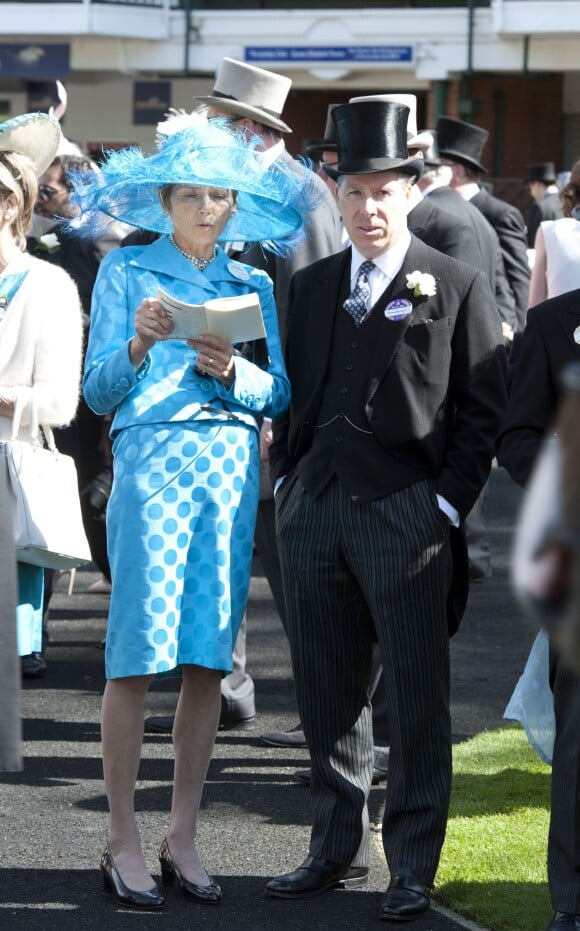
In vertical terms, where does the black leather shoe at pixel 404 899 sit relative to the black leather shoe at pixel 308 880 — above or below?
above

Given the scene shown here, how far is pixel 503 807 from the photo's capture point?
17.2 feet

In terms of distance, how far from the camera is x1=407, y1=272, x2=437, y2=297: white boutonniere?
165 inches

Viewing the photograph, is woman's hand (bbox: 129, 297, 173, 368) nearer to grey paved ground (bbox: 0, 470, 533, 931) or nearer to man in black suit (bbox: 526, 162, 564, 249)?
grey paved ground (bbox: 0, 470, 533, 931)

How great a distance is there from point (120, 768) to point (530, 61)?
2096cm

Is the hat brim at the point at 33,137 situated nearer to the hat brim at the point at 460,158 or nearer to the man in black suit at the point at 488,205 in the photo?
the man in black suit at the point at 488,205

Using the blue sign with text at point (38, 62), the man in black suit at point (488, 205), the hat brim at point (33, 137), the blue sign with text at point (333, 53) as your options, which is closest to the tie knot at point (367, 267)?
the hat brim at point (33, 137)

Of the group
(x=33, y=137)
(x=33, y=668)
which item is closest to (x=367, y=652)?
(x=33, y=137)

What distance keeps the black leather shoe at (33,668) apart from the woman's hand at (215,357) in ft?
10.3

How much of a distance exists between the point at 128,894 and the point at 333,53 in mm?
21225

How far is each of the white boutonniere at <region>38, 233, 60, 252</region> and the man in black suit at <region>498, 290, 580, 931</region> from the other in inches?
154

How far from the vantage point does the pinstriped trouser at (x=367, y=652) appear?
4.26 meters

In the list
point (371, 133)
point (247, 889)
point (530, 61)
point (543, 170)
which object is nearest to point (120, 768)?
point (247, 889)

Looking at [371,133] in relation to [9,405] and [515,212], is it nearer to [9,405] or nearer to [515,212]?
[9,405]

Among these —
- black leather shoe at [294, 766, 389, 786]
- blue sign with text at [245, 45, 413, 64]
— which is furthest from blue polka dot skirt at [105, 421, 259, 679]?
blue sign with text at [245, 45, 413, 64]
